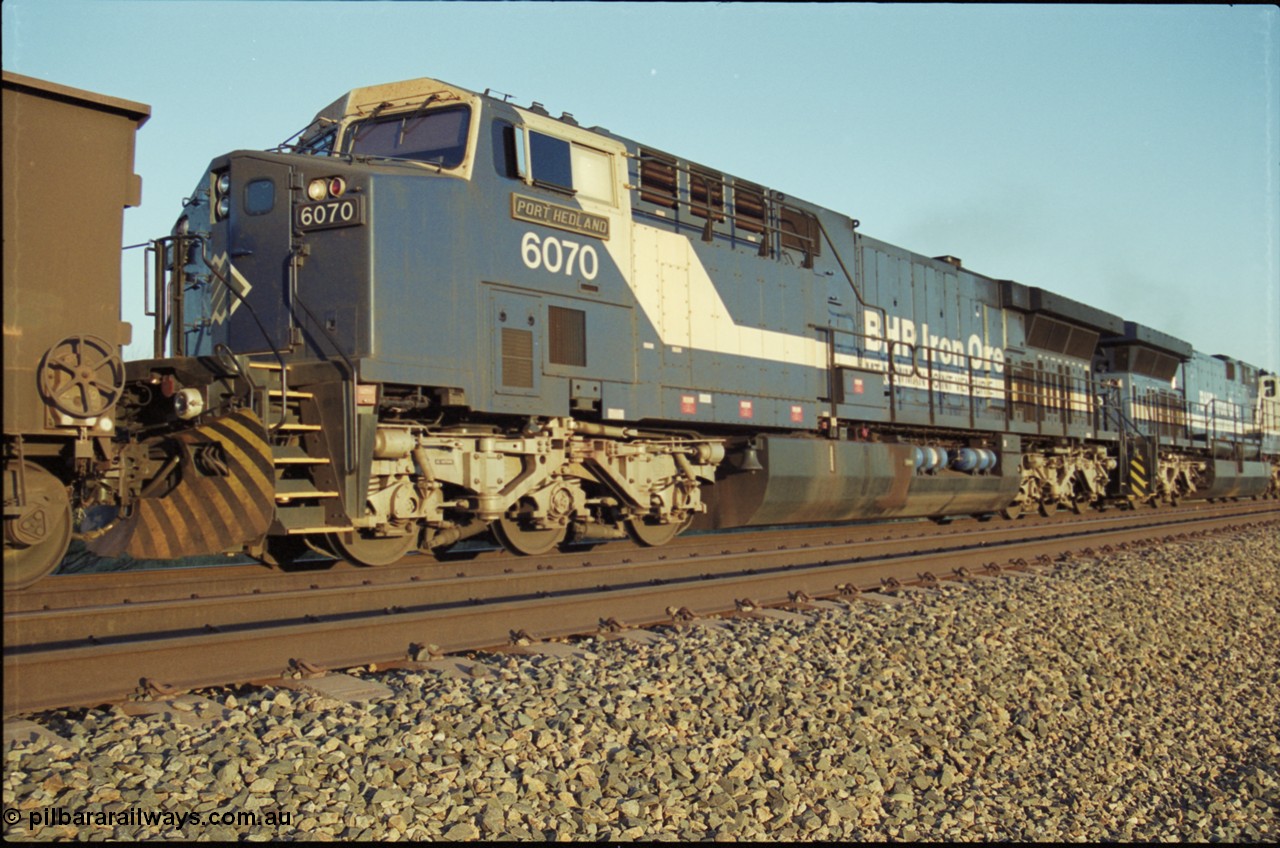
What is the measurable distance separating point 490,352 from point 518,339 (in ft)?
1.11

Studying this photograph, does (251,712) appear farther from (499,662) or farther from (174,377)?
(174,377)

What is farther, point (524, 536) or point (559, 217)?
point (524, 536)

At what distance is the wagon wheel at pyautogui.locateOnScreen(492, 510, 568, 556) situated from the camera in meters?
9.00

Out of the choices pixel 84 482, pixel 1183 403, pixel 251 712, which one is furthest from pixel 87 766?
pixel 1183 403

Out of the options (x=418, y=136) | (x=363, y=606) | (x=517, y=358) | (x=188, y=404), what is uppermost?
(x=418, y=136)

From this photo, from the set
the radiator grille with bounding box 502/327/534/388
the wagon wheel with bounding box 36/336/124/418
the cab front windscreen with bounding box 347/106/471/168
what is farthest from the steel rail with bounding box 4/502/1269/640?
the cab front windscreen with bounding box 347/106/471/168

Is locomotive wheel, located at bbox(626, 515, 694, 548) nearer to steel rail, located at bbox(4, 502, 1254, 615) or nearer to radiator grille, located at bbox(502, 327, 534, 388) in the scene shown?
steel rail, located at bbox(4, 502, 1254, 615)

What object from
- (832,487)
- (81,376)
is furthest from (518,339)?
(832,487)

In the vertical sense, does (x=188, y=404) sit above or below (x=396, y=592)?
above

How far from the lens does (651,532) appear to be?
1049cm

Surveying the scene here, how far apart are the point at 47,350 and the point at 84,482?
1067mm

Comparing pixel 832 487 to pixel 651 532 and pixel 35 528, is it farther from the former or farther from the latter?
pixel 35 528

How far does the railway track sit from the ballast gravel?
0.30 metres

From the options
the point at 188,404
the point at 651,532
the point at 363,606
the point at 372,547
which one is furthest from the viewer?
the point at 651,532
